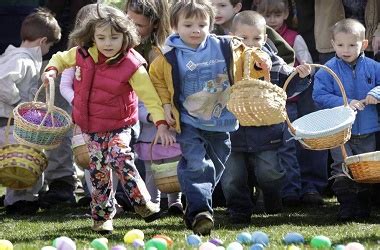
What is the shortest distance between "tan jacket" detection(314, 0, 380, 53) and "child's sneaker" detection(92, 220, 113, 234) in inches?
112

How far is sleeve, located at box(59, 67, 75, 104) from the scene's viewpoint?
8367mm

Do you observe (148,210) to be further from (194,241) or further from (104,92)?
(194,241)

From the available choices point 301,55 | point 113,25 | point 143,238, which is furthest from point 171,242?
point 301,55

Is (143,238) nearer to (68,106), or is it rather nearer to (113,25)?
(113,25)

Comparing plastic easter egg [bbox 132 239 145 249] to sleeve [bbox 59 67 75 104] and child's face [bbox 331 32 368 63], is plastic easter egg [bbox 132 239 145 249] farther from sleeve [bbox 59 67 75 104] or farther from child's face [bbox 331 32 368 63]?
child's face [bbox 331 32 368 63]

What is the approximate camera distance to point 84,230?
24.7ft

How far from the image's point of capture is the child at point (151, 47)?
27.2ft

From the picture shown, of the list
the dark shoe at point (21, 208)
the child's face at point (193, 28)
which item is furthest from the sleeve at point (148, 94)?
the dark shoe at point (21, 208)

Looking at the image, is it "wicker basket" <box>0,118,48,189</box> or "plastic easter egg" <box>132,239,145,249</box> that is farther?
"wicker basket" <box>0,118,48,189</box>

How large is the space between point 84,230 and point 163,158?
1.31m

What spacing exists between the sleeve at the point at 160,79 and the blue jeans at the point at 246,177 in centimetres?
110

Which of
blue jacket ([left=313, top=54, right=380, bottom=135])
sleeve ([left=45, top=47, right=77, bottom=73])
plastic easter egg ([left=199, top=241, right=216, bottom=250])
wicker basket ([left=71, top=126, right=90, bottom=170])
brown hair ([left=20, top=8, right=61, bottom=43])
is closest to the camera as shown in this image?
plastic easter egg ([left=199, top=241, right=216, bottom=250])

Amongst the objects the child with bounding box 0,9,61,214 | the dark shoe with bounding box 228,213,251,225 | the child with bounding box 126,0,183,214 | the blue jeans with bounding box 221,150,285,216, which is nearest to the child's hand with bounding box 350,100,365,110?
the blue jeans with bounding box 221,150,285,216

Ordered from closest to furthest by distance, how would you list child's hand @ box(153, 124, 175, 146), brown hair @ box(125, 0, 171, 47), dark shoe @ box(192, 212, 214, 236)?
1. dark shoe @ box(192, 212, 214, 236)
2. child's hand @ box(153, 124, 175, 146)
3. brown hair @ box(125, 0, 171, 47)
